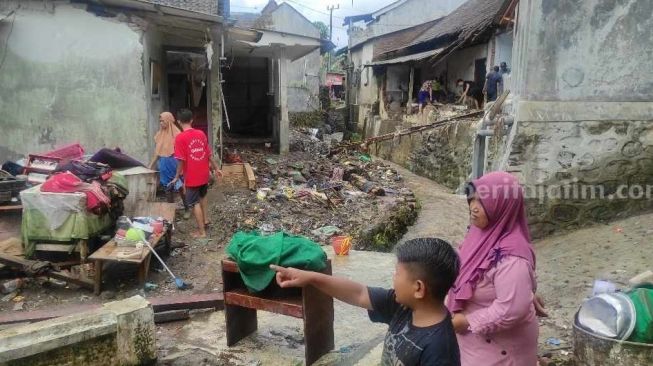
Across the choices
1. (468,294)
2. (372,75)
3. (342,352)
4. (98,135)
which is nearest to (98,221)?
(98,135)

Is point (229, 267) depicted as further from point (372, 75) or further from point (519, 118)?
point (372, 75)

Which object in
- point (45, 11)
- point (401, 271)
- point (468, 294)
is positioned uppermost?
point (45, 11)

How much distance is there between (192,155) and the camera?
22.2 feet

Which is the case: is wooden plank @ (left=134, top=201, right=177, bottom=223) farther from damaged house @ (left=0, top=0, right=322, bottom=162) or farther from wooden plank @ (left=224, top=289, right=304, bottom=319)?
wooden plank @ (left=224, top=289, right=304, bottom=319)

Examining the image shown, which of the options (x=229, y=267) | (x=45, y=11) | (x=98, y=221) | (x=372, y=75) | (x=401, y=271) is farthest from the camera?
(x=372, y=75)

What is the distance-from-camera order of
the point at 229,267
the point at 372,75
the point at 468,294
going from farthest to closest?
the point at 372,75 → the point at 229,267 → the point at 468,294

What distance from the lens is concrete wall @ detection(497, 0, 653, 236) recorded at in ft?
19.1

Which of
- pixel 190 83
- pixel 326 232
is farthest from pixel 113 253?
pixel 190 83

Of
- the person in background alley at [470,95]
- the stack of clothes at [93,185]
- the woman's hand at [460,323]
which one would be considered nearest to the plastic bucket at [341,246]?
the stack of clothes at [93,185]

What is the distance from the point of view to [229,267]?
327 cm

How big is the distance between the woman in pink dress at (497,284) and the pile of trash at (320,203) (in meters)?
4.95

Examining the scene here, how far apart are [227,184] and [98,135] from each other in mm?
Answer: 2503

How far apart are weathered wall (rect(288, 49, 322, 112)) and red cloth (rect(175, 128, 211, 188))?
20469mm

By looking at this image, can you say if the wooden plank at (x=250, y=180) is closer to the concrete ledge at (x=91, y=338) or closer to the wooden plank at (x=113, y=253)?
the wooden plank at (x=113, y=253)
